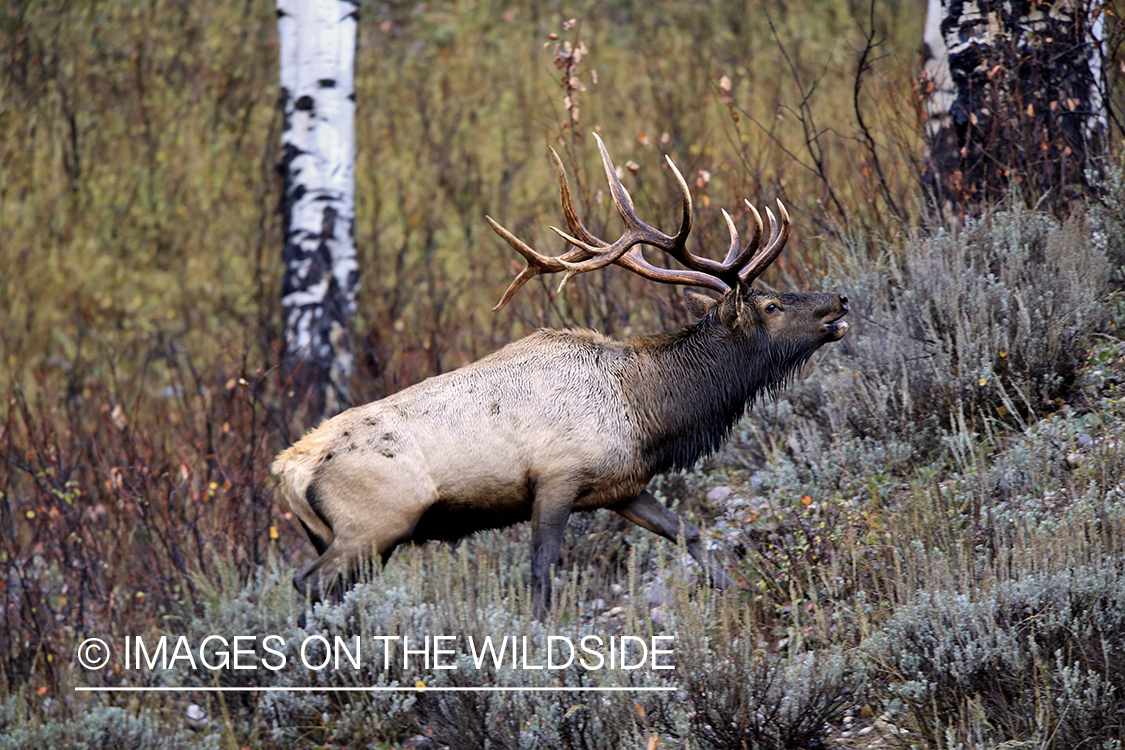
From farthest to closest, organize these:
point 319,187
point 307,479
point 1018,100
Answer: point 319,187 < point 1018,100 < point 307,479

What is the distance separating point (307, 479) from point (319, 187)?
466 cm

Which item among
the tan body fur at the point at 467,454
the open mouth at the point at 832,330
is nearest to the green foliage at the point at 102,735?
the tan body fur at the point at 467,454

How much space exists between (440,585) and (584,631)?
0.89 meters

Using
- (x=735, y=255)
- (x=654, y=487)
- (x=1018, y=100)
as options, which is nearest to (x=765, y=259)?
(x=735, y=255)

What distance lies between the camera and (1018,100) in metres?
6.55

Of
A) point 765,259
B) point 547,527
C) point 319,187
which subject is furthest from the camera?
point 319,187

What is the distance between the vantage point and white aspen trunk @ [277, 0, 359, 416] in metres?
9.21

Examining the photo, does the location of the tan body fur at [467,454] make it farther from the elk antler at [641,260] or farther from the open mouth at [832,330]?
the open mouth at [832,330]

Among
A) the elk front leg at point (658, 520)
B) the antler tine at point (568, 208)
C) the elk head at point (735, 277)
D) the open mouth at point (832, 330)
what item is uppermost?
the antler tine at point (568, 208)

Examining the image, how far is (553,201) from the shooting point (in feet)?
40.8

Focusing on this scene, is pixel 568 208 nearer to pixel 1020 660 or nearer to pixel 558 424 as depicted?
pixel 558 424

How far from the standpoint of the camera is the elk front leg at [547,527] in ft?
16.8

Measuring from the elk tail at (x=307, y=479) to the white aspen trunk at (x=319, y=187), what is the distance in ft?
12.4

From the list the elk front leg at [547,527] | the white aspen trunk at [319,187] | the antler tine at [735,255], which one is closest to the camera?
the elk front leg at [547,527]
